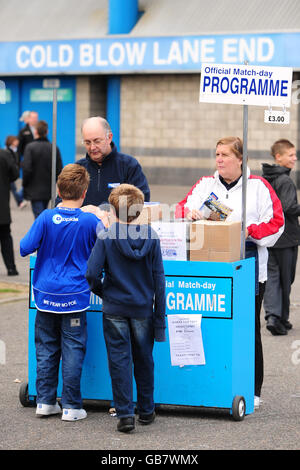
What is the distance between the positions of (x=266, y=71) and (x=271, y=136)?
1669cm

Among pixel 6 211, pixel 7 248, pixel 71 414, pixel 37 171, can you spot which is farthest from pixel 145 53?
pixel 71 414

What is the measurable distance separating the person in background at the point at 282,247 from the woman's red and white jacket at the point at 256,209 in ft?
8.71

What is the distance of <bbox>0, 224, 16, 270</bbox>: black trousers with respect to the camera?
12422 mm

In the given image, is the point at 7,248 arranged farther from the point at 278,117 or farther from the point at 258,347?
the point at 278,117

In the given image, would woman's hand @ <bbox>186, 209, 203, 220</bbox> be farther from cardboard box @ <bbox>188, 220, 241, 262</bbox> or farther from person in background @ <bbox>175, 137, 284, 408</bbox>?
cardboard box @ <bbox>188, 220, 241, 262</bbox>

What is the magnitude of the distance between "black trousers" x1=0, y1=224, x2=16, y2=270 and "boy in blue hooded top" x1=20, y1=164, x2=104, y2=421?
621 cm

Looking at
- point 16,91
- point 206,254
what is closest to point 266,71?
point 206,254

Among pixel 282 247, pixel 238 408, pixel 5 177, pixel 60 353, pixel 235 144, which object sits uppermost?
pixel 235 144

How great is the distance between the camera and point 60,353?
6355 mm

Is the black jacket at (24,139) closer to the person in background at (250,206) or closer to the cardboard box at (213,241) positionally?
the person in background at (250,206)

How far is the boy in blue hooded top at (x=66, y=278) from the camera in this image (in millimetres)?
6160

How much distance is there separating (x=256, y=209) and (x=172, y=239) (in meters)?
0.68

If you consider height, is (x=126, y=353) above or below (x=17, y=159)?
below
